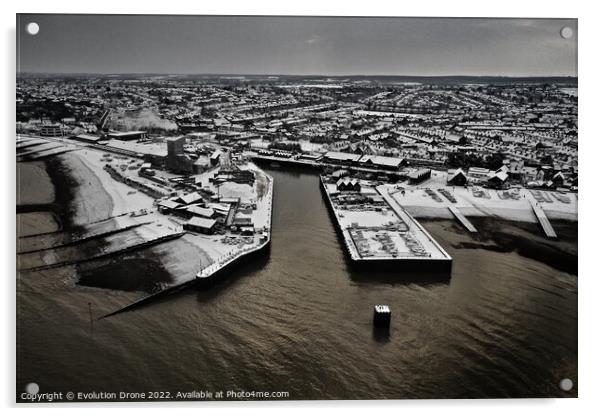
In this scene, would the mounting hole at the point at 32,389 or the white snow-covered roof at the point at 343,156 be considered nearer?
the mounting hole at the point at 32,389

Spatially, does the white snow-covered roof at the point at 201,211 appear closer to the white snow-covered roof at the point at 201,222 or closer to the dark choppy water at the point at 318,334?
the white snow-covered roof at the point at 201,222

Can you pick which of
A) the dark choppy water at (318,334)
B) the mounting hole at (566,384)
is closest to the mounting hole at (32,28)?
the dark choppy water at (318,334)

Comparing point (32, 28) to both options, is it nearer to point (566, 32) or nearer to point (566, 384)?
point (566, 32)

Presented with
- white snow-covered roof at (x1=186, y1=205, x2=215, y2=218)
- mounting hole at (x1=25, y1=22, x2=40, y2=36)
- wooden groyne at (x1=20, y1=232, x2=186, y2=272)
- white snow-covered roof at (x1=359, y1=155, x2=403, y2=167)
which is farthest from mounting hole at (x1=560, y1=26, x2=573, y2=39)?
white snow-covered roof at (x1=359, y1=155, x2=403, y2=167)

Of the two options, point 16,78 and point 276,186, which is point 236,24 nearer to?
point 16,78

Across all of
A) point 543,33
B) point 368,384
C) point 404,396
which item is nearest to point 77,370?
point 368,384

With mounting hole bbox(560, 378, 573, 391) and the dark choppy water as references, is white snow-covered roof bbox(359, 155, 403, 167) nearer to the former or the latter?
the dark choppy water

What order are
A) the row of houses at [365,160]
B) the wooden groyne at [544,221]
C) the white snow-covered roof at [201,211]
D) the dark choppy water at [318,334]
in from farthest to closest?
1. the row of houses at [365,160]
2. the white snow-covered roof at [201,211]
3. the wooden groyne at [544,221]
4. the dark choppy water at [318,334]
